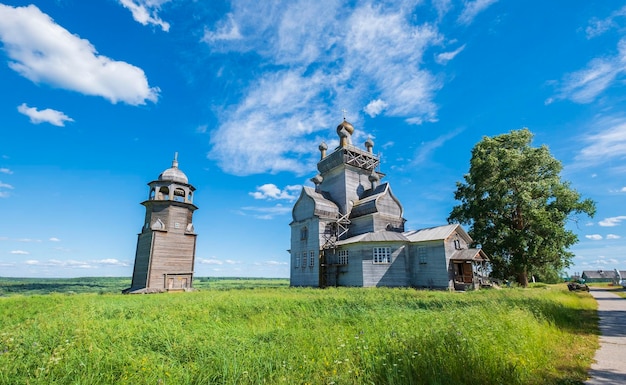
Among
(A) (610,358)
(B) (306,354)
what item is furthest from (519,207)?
(B) (306,354)

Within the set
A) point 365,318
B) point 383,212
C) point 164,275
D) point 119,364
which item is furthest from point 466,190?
point 119,364

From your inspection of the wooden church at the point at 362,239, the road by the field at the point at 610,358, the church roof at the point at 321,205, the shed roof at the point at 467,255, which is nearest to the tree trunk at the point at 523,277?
the wooden church at the point at 362,239

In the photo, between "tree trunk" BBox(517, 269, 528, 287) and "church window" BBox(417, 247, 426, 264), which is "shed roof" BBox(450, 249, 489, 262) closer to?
"church window" BBox(417, 247, 426, 264)

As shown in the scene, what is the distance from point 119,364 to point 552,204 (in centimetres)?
3547

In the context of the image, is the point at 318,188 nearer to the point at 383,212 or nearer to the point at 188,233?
the point at 383,212

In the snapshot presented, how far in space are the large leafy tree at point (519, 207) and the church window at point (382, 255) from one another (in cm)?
1185

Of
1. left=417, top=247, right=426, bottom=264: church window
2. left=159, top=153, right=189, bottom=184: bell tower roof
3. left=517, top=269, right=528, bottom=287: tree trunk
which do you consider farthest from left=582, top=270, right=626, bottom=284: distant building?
left=159, top=153, right=189, bottom=184: bell tower roof

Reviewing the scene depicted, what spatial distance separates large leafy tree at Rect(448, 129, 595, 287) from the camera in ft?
87.9

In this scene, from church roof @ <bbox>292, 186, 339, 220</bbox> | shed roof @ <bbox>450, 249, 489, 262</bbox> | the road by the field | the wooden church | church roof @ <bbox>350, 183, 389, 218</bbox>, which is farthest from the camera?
church roof @ <bbox>292, 186, 339, 220</bbox>

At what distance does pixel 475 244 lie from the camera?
30594 mm

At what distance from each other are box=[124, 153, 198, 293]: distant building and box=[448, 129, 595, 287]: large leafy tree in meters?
29.7

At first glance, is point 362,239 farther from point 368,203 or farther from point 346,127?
point 346,127

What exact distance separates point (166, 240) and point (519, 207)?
34.9m

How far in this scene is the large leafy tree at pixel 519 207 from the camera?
2680 cm
